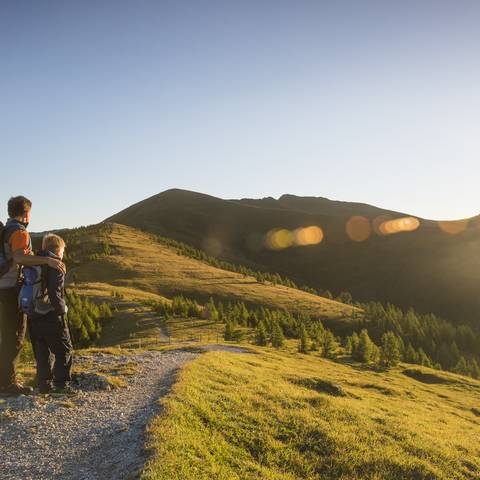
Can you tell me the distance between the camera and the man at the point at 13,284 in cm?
1181

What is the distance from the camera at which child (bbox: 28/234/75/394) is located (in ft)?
40.2

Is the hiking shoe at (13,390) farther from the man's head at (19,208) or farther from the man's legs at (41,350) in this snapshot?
the man's head at (19,208)

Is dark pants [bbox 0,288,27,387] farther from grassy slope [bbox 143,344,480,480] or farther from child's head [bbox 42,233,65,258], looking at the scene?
grassy slope [bbox 143,344,480,480]

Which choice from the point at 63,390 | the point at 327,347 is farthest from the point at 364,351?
the point at 63,390

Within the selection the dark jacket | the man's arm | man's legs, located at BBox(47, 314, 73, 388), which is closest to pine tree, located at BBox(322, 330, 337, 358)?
man's legs, located at BBox(47, 314, 73, 388)

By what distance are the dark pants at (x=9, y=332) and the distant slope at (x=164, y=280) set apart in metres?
46.7

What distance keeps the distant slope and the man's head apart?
47.8m

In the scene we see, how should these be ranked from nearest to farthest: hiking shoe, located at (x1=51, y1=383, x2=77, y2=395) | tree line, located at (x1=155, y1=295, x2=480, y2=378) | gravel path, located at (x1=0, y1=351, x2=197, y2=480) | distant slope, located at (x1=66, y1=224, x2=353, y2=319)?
gravel path, located at (x1=0, y1=351, x2=197, y2=480) < hiking shoe, located at (x1=51, y1=383, x2=77, y2=395) < tree line, located at (x1=155, y1=295, x2=480, y2=378) < distant slope, located at (x1=66, y1=224, x2=353, y2=319)

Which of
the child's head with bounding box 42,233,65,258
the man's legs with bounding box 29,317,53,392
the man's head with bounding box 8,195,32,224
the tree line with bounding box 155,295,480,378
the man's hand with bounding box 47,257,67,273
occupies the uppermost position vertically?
the man's head with bounding box 8,195,32,224

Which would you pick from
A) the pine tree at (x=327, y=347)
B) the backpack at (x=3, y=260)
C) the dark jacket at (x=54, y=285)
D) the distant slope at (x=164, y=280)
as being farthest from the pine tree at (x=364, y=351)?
the backpack at (x=3, y=260)

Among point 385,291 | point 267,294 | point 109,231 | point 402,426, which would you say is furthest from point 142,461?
point 385,291

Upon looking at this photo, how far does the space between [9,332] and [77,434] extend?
147 inches

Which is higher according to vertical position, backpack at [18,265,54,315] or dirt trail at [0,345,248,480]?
backpack at [18,265,54,315]

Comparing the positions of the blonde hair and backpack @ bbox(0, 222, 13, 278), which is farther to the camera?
the blonde hair
